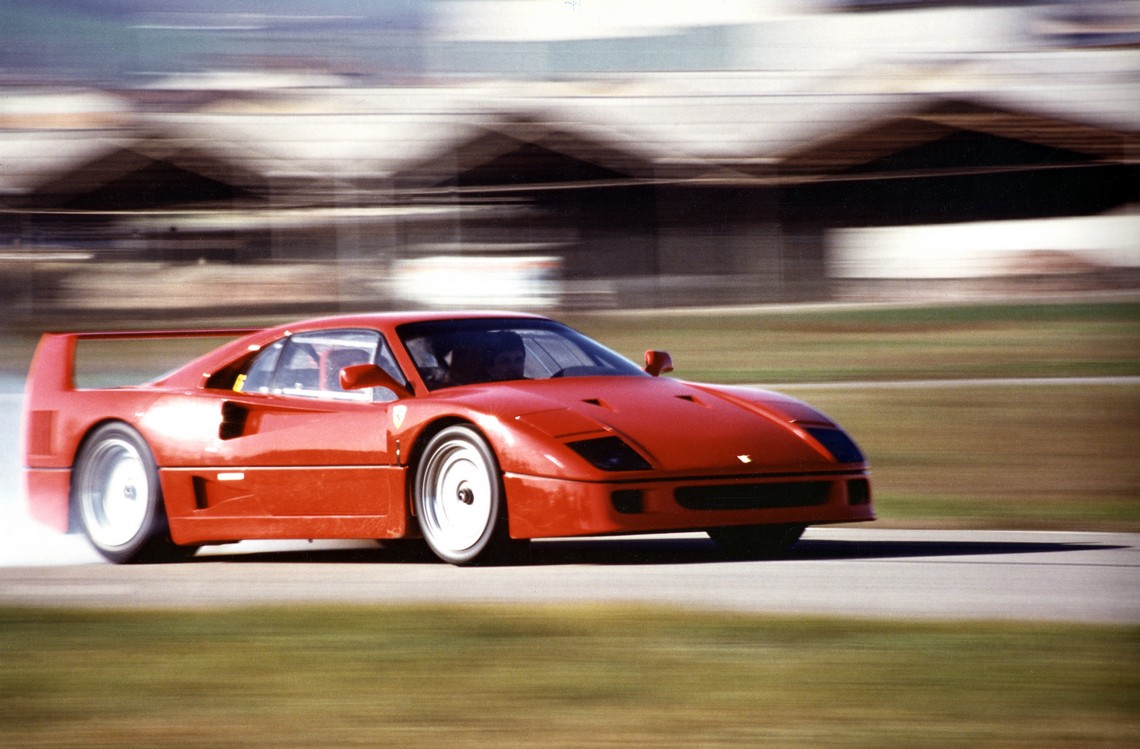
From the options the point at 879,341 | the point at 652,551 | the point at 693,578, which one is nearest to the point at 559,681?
the point at 693,578

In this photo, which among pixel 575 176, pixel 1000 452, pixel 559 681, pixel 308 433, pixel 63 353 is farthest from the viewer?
pixel 575 176

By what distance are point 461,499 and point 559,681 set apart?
245cm

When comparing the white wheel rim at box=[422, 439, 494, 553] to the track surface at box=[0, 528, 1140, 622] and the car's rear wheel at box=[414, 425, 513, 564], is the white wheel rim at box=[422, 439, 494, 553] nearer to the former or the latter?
the car's rear wheel at box=[414, 425, 513, 564]

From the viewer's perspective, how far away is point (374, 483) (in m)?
7.27

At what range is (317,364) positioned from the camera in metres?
7.86

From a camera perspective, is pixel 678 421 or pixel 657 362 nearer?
pixel 678 421

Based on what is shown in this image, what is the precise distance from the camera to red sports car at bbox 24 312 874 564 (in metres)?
6.84

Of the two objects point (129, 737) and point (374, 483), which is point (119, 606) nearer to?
point (374, 483)

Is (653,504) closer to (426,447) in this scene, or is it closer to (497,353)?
(426,447)

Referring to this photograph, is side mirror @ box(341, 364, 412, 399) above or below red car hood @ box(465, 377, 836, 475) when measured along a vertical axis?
above

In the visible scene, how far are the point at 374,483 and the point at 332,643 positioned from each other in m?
1.90

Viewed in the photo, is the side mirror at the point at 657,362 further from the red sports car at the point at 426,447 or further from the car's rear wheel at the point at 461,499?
the car's rear wheel at the point at 461,499

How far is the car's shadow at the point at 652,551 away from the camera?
748 centimetres

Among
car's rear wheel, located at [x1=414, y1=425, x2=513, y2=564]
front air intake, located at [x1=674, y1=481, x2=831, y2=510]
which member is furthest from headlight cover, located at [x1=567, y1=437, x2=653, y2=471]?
car's rear wheel, located at [x1=414, y1=425, x2=513, y2=564]
